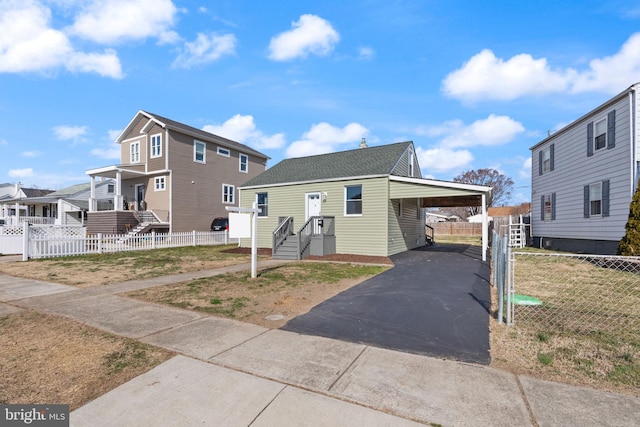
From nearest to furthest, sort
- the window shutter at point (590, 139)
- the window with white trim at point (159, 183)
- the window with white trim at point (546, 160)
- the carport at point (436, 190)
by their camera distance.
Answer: the carport at point (436, 190) < the window shutter at point (590, 139) < the window with white trim at point (546, 160) < the window with white trim at point (159, 183)

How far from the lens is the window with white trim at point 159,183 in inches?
840

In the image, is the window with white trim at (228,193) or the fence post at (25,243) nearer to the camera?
the fence post at (25,243)

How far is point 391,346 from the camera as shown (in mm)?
4051

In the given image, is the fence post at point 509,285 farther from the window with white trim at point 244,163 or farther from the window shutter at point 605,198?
the window with white trim at point 244,163

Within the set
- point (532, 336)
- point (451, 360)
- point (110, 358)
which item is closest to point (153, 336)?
point (110, 358)

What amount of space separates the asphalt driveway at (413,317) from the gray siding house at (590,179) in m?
8.43

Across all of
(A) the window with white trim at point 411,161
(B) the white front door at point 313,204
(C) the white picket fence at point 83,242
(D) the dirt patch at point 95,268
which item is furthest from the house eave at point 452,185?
(C) the white picket fence at point 83,242

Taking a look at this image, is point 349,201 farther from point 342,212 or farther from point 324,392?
point 324,392

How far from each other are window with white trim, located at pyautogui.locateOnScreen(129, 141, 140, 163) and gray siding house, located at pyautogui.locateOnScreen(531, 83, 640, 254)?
85.9 ft

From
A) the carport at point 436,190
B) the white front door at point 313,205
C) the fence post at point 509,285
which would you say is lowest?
the fence post at point 509,285

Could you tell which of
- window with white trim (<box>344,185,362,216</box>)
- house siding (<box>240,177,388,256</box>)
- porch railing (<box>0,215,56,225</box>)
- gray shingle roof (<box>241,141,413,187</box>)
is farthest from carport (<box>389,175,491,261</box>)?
porch railing (<box>0,215,56,225</box>)

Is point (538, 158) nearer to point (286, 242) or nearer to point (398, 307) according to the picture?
point (286, 242)

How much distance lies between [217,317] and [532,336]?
467 cm

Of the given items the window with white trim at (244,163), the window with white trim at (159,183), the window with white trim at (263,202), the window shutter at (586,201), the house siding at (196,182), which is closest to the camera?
the window shutter at (586,201)
